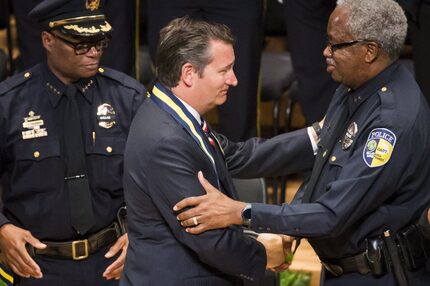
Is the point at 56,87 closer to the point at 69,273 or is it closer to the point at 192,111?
the point at 69,273

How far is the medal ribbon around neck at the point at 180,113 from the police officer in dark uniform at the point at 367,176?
180 millimetres

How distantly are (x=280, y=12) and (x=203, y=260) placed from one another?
3155 millimetres

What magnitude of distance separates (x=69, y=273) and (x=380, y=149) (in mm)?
1426

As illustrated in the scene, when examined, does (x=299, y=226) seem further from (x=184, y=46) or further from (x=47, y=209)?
(x=47, y=209)

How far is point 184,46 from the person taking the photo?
346 centimetres

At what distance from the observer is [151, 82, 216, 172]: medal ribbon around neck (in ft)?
11.4

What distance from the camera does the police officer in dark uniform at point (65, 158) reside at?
4145 mm

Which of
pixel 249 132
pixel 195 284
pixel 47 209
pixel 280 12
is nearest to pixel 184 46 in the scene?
pixel 195 284

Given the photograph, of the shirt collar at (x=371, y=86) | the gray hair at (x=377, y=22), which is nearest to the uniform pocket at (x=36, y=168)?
the shirt collar at (x=371, y=86)

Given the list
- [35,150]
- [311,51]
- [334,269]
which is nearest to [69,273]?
[35,150]

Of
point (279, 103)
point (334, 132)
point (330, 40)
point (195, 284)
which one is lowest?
point (279, 103)

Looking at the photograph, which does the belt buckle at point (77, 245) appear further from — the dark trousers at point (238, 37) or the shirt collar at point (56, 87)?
the dark trousers at point (238, 37)

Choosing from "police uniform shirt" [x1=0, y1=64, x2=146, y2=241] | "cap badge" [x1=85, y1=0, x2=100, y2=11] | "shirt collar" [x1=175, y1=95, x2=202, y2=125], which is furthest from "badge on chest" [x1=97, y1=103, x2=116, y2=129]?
"shirt collar" [x1=175, y1=95, x2=202, y2=125]

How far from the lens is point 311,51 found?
5426 mm
